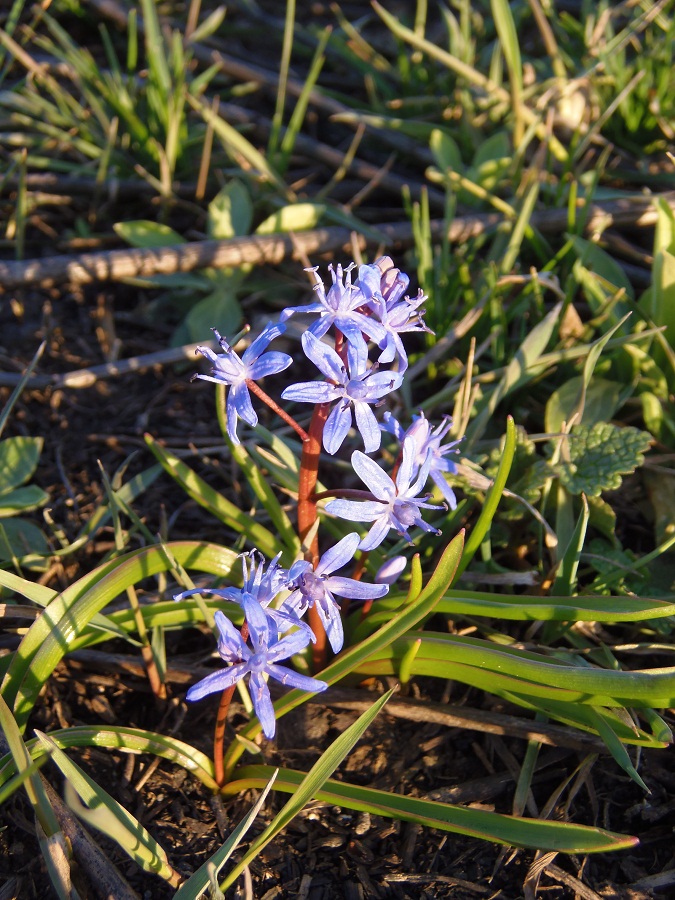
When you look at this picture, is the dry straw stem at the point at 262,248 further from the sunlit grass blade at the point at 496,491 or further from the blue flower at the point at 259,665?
the blue flower at the point at 259,665

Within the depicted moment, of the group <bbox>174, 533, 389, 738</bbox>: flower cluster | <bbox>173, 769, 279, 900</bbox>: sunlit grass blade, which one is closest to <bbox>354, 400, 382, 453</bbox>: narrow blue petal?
<bbox>174, 533, 389, 738</bbox>: flower cluster

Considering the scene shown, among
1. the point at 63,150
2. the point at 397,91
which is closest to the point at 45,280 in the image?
the point at 63,150

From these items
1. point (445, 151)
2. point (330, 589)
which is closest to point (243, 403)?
point (330, 589)

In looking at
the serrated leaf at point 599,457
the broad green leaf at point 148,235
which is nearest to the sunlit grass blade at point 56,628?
the serrated leaf at point 599,457

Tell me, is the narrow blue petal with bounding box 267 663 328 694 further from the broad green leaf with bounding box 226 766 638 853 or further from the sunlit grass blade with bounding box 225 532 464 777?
the broad green leaf with bounding box 226 766 638 853

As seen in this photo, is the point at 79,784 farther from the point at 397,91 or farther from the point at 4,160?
the point at 397,91
